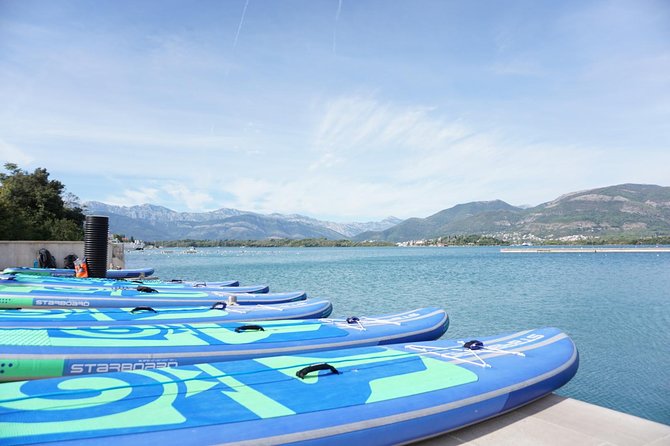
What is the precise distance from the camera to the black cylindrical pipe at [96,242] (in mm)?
13305

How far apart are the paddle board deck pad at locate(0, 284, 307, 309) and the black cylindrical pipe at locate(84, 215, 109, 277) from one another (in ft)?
11.6

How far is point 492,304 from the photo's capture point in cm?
1864

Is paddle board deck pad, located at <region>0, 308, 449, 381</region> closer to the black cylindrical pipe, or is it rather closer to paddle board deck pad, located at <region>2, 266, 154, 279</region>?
the black cylindrical pipe

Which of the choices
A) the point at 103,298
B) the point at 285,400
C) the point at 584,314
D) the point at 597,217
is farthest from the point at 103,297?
the point at 597,217

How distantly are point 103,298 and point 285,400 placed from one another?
726 cm

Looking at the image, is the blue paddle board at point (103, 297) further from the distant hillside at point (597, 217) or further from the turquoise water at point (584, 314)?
the distant hillside at point (597, 217)

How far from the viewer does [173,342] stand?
17.8 ft

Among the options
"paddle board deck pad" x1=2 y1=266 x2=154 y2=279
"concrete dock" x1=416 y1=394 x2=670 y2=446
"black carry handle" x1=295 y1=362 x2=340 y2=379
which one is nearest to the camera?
"concrete dock" x1=416 y1=394 x2=670 y2=446

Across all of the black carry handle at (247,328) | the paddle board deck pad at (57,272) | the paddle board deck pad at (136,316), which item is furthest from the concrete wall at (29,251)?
the black carry handle at (247,328)

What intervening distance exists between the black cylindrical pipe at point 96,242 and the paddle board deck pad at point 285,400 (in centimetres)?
1095

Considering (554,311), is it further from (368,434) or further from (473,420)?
(368,434)

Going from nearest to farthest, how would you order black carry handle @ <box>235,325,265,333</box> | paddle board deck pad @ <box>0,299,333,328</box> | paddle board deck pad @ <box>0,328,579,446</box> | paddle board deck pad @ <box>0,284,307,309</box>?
1. paddle board deck pad @ <box>0,328,579,446</box>
2. black carry handle @ <box>235,325,265,333</box>
3. paddle board deck pad @ <box>0,299,333,328</box>
4. paddle board deck pad @ <box>0,284,307,309</box>

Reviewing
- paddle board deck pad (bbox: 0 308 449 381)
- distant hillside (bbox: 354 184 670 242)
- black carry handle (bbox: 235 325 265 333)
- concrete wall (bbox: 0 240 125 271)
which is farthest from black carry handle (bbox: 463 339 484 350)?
distant hillside (bbox: 354 184 670 242)

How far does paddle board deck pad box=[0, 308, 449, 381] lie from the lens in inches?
184
